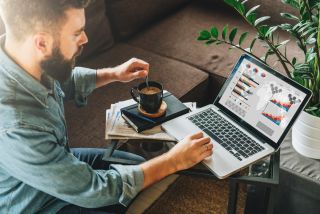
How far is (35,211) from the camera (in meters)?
1.10

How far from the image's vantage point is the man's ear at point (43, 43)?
94 centimetres

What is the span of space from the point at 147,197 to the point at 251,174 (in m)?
0.75

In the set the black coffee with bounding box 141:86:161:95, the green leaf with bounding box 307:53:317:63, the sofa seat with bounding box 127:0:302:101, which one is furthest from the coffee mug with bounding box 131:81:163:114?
the sofa seat with bounding box 127:0:302:101

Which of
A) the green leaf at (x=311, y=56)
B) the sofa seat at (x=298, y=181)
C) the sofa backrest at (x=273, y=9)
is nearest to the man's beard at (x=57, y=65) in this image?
the green leaf at (x=311, y=56)

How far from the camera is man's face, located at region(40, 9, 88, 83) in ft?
3.24

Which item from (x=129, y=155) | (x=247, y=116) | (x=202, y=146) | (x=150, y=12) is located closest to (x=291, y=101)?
(x=247, y=116)

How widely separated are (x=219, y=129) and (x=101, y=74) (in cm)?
46

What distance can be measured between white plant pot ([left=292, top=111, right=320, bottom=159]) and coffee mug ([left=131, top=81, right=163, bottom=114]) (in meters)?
0.45

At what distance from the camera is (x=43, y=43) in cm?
96

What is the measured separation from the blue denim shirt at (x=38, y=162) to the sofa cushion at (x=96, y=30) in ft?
2.90

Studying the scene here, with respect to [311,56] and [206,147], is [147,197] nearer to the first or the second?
[206,147]

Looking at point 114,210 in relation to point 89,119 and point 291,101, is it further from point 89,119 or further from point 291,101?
point 291,101

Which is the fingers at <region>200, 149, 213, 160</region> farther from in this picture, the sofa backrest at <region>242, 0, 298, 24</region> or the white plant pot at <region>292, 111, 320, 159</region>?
the sofa backrest at <region>242, 0, 298, 24</region>

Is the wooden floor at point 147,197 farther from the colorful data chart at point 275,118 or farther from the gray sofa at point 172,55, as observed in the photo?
the colorful data chart at point 275,118
